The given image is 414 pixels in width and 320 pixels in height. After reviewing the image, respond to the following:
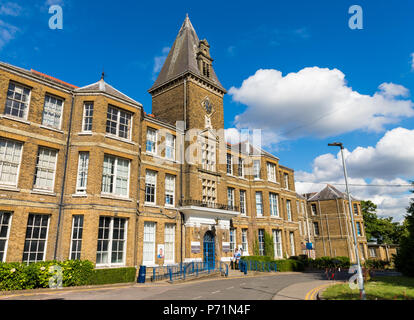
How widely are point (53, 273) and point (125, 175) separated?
765 cm

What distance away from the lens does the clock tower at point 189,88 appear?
91.4 feet

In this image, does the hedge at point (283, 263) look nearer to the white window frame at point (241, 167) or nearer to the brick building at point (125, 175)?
the brick building at point (125, 175)

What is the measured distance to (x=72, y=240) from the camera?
16969 mm

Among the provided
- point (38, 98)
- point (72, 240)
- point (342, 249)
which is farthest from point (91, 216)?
point (342, 249)

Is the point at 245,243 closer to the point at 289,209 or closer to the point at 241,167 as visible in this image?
the point at 241,167

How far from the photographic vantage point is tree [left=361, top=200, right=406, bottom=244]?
5977 centimetres

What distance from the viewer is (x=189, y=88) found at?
27938 mm

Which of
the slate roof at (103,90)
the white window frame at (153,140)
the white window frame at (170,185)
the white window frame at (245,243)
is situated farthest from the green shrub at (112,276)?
the white window frame at (245,243)

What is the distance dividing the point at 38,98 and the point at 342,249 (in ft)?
154

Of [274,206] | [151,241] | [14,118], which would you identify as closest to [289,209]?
[274,206]

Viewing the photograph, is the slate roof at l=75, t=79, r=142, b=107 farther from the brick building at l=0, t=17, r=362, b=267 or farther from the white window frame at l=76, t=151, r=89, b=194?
the white window frame at l=76, t=151, r=89, b=194

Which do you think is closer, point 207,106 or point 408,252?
point 408,252
